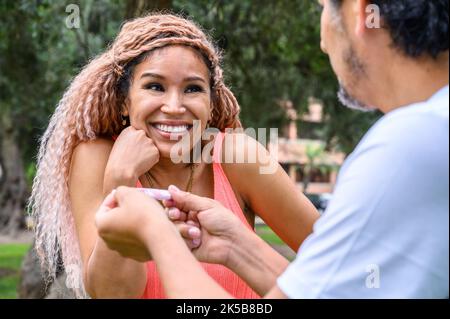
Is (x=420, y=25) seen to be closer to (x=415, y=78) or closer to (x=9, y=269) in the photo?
(x=415, y=78)

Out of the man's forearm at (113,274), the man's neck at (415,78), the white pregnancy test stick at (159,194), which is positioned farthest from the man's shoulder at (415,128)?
the man's forearm at (113,274)

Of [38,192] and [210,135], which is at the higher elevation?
[210,135]

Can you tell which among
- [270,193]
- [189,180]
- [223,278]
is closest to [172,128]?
[189,180]

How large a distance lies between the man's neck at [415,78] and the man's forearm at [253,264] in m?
0.66

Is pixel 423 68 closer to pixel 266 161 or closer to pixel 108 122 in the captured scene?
pixel 266 161

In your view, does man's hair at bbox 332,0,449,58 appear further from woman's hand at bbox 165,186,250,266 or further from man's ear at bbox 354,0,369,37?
woman's hand at bbox 165,186,250,266

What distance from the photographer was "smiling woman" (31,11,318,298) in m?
2.65

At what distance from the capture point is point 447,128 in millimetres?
1335

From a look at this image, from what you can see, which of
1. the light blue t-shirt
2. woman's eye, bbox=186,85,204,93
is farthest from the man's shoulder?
woman's eye, bbox=186,85,204,93

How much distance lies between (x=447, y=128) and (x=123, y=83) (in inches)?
69.5

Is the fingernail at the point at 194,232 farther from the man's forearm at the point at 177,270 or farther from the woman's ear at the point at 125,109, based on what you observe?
the woman's ear at the point at 125,109

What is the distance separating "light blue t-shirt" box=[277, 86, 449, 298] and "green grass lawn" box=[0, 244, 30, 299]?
32.1 feet
